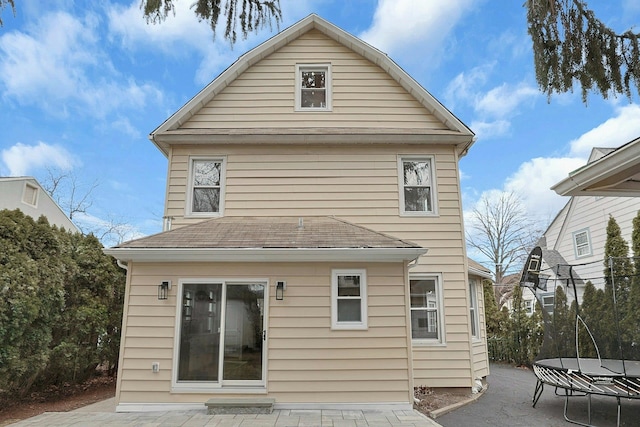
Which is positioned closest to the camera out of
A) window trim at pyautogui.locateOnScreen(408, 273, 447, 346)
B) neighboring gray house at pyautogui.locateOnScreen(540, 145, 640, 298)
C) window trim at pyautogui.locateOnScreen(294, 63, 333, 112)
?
neighboring gray house at pyautogui.locateOnScreen(540, 145, 640, 298)

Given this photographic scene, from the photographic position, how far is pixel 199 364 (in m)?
6.42

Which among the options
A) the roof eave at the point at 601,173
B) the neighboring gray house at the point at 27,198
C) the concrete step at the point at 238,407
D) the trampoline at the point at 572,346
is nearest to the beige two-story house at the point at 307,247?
the concrete step at the point at 238,407

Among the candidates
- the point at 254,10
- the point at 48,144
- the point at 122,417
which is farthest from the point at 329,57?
the point at 48,144

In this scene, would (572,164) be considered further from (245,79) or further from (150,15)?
(150,15)

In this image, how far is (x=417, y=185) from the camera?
877cm

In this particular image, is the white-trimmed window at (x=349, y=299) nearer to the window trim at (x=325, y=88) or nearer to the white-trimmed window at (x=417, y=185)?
the white-trimmed window at (x=417, y=185)

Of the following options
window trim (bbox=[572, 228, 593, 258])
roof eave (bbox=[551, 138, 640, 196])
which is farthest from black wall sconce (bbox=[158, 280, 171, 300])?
window trim (bbox=[572, 228, 593, 258])

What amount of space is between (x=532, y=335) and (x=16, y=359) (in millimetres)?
13222

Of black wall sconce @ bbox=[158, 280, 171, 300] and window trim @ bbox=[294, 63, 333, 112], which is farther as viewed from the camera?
window trim @ bbox=[294, 63, 333, 112]

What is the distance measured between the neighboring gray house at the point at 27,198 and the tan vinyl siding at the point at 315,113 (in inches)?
394

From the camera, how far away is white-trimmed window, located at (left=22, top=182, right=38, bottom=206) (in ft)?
55.3

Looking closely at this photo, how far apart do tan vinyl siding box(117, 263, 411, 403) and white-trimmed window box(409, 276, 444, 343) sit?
5.83 feet

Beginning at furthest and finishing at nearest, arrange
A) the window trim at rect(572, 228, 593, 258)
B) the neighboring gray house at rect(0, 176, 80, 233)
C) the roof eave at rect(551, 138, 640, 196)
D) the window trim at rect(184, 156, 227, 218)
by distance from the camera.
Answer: the neighboring gray house at rect(0, 176, 80, 233)
the window trim at rect(572, 228, 593, 258)
the window trim at rect(184, 156, 227, 218)
the roof eave at rect(551, 138, 640, 196)

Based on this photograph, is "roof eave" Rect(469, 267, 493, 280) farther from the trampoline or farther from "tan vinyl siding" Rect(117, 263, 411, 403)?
"tan vinyl siding" Rect(117, 263, 411, 403)
